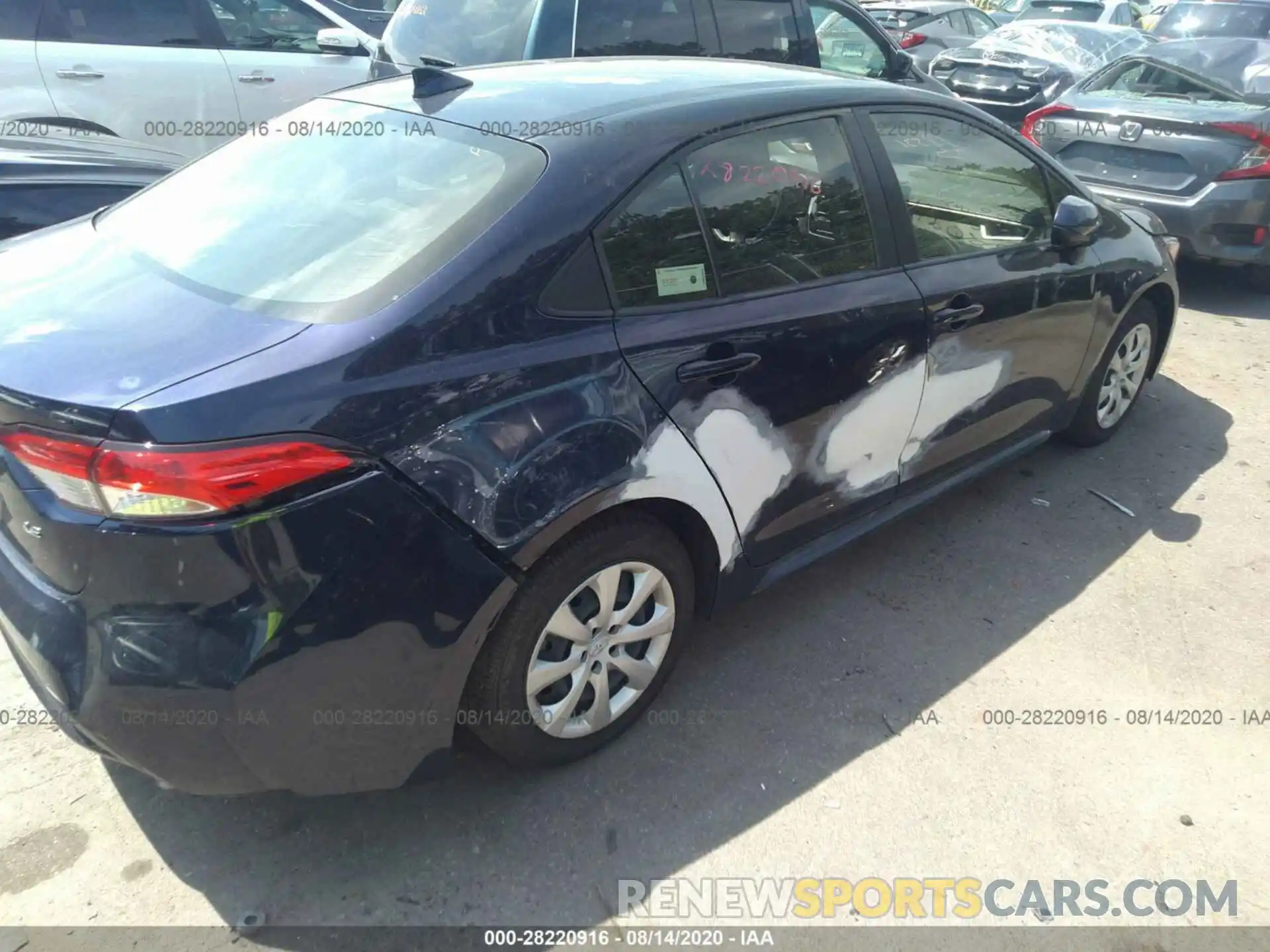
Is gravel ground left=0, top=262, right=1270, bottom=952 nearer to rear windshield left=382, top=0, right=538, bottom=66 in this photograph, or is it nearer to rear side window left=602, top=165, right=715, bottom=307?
rear side window left=602, top=165, right=715, bottom=307

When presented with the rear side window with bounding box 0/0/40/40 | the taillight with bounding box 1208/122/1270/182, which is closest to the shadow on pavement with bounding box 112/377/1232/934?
the taillight with bounding box 1208/122/1270/182

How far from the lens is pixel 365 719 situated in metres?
2.02

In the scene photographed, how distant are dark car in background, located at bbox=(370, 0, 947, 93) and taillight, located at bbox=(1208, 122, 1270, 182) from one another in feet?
8.70

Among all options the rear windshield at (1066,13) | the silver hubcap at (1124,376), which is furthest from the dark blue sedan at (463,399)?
the rear windshield at (1066,13)

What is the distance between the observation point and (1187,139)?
605cm

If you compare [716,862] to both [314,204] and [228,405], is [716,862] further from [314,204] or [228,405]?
[314,204]

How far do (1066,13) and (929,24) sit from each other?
9.39 feet

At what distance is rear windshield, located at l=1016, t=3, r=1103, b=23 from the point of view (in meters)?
13.8

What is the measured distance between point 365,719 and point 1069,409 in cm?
326

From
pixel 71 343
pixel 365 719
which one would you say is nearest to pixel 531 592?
pixel 365 719

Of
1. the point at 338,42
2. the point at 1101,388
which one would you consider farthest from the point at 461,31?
the point at 1101,388

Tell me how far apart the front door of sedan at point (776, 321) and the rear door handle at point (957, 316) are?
0.37 feet

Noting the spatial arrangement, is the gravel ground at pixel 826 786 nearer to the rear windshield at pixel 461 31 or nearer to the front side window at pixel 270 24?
the rear windshield at pixel 461 31

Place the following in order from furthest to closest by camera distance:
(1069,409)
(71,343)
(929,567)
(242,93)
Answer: (242,93), (1069,409), (929,567), (71,343)
